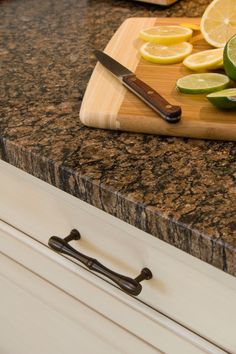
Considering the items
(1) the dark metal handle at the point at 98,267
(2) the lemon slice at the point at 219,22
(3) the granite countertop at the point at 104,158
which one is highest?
(2) the lemon slice at the point at 219,22

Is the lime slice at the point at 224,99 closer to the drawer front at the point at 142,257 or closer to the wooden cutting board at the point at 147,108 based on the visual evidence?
the wooden cutting board at the point at 147,108

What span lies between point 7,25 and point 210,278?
72cm

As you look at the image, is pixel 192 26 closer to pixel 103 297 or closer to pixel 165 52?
pixel 165 52

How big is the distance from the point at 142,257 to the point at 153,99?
20 centimetres

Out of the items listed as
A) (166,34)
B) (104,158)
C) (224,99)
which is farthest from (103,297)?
(166,34)

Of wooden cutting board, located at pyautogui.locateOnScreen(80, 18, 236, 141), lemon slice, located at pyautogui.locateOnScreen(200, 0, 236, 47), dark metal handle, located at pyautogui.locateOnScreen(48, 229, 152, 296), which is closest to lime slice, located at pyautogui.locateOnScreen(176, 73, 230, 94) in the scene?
wooden cutting board, located at pyautogui.locateOnScreen(80, 18, 236, 141)

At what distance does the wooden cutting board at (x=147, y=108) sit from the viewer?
2.66ft

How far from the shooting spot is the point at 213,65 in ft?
3.01

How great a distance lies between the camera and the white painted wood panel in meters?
0.80

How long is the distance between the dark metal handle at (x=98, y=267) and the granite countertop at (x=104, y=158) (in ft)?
0.27

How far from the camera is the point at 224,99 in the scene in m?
0.80

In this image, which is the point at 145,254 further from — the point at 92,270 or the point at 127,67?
the point at 127,67

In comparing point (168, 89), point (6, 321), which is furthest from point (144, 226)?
point (6, 321)

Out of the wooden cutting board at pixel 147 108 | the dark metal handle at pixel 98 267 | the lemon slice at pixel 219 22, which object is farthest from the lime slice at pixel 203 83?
the dark metal handle at pixel 98 267
